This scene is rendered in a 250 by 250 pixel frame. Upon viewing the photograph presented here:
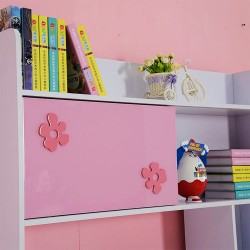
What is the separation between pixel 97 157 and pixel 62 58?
313 mm

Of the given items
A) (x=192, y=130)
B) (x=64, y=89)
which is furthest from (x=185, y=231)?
(x=64, y=89)

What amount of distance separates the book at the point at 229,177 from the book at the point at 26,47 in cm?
85

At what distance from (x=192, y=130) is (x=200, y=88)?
7.5 inches

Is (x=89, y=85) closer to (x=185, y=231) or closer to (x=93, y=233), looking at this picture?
(x=93, y=233)

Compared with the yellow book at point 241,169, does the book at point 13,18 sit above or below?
above

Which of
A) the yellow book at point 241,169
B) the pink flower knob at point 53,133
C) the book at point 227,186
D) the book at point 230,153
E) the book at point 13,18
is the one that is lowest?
the book at point 227,186

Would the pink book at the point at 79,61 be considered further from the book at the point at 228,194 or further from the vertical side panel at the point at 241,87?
the vertical side panel at the point at 241,87

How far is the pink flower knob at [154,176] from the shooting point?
1.68 m

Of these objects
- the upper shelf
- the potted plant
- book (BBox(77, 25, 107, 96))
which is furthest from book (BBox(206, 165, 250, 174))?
book (BBox(77, 25, 107, 96))

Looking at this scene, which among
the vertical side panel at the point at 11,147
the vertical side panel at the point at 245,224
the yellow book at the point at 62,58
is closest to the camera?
the vertical side panel at the point at 11,147

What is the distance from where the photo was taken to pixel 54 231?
1788mm

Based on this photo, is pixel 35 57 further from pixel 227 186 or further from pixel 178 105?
pixel 227 186

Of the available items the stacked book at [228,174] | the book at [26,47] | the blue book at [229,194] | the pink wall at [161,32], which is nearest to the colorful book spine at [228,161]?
the stacked book at [228,174]

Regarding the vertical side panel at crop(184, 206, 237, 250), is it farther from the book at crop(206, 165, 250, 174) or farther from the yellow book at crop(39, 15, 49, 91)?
the yellow book at crop(39, 15, 49, 91)
